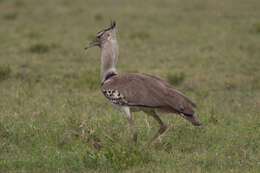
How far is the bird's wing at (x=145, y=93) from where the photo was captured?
11.0 feet

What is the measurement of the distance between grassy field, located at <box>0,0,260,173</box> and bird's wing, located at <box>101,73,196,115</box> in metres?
0.32

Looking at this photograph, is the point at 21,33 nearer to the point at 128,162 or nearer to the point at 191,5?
the point at 191,5

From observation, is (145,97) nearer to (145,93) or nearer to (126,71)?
(145,93)

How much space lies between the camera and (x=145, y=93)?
3.46 m

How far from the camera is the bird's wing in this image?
3.37 m

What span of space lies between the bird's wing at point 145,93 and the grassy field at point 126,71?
1.05 feet

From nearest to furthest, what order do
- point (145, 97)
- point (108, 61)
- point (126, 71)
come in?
point (145, 97), point (108, 61), point (126, 71)

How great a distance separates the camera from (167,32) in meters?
8.27

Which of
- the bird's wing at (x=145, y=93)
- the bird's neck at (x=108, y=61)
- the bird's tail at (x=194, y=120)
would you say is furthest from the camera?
the bird's neck at (x=108, y=61)

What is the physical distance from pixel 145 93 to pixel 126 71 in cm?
253

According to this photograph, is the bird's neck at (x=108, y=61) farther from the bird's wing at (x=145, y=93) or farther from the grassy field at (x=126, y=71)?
the grassy field at (x=126, y=71)

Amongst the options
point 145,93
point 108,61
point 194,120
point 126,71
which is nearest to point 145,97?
point 145,93

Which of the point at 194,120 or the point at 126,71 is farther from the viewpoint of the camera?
the point at 126,71

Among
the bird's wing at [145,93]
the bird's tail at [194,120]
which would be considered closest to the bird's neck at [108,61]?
the bird's wing at [145,93]
